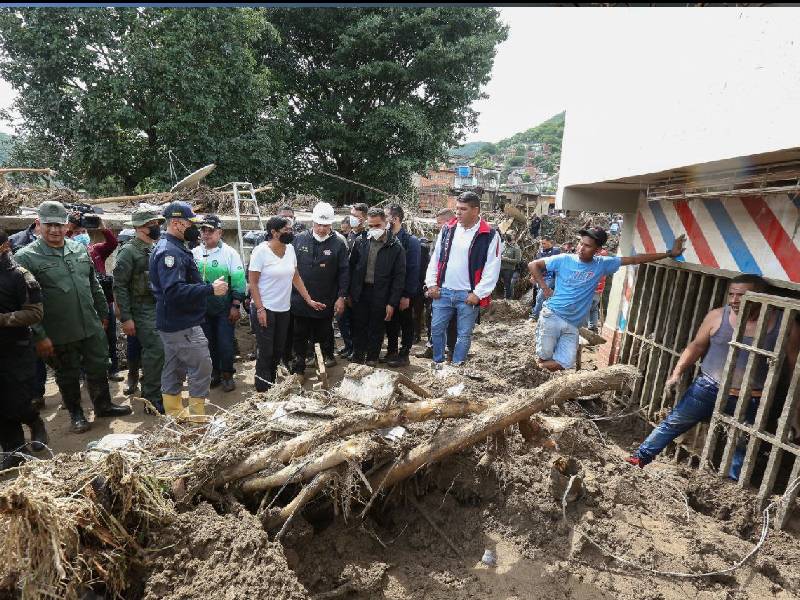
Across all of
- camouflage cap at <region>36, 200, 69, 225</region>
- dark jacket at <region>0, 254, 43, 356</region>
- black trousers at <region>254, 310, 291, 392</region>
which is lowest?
black trousers at <region>254, 310, 291, 392</region>

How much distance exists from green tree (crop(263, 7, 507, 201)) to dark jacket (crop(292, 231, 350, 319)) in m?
12.9

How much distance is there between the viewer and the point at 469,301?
15.8 ft

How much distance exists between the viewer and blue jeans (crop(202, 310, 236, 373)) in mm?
5238

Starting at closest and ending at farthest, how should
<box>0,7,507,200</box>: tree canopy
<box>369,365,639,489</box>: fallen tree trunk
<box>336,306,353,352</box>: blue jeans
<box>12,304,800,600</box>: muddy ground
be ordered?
<box>12,304,800,600</box>: muddy ground → <box>369,365,639,489</box>: fallen tree trunk → <box>336,306,353,352</box>: blue jeans → <box>0,7,507,200</box>: tree canopy

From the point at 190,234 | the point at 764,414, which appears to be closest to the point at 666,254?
the point at 764,414

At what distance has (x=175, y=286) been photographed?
3734 mm

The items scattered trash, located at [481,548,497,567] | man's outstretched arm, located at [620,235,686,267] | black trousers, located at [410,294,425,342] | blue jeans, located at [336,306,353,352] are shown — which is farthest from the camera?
black trousers, located at [410,294,425,342]

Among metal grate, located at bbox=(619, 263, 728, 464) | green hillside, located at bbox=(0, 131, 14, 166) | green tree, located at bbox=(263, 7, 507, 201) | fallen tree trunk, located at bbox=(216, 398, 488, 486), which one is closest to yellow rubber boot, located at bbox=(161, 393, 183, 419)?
fallen tree trunk, located at bbox=(216, 398, 488, 486)

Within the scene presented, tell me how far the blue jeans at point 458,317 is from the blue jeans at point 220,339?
7.61 feet

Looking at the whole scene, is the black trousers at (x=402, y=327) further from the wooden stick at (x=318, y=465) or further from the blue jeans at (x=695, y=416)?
the wooden stick at (x=318, y=465)

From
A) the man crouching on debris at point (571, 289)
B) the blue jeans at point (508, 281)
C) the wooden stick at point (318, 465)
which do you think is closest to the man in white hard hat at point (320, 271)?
the man crouching on debris at point (571, 289)

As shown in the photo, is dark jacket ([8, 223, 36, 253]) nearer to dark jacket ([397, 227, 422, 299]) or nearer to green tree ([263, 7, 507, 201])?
dark jacket ([397, 227, 422, 299])

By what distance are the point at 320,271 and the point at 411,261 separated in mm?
1219

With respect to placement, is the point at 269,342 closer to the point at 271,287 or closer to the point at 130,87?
the point at 271,287
